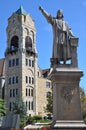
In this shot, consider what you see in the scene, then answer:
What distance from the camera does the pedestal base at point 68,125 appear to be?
1095cm

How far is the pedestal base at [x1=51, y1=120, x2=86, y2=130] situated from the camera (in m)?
10.9

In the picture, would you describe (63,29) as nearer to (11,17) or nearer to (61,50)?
(61,50)

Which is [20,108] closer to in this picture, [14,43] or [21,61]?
[21,61]

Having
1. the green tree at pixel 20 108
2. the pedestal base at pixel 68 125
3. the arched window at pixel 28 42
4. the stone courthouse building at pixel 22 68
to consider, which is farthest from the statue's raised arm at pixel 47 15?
the arched window at pixel 28 42

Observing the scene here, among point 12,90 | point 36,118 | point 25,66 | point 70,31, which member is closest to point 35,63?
point 25,66

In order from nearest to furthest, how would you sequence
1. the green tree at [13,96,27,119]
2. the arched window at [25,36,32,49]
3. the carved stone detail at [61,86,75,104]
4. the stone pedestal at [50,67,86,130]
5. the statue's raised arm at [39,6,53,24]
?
the stone pedestal at [50,67,86,130] < the carved stone detail at [61,86,75,104] < the statue's raised arm at [39,6,53,24] < the green tree at [13,96,27,119] < the arched window at [25,36,32,49]

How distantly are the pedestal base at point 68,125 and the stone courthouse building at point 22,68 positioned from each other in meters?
67.6

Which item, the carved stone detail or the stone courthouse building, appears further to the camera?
the stone courthouse building

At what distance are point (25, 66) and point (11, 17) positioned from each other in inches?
599

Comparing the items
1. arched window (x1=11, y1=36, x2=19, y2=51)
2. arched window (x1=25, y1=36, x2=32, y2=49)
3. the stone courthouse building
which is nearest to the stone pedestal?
the stone courthouse building

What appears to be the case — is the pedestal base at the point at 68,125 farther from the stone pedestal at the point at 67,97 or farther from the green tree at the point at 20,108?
the green tree at the point at 20,108

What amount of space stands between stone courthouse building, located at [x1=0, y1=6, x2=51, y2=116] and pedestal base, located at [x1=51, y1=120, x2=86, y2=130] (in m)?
Result: 67.6

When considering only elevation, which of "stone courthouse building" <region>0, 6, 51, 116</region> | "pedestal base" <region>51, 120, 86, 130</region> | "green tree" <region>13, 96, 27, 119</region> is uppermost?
"stone courthouse building" <region>0, 6, 51, 116</region>

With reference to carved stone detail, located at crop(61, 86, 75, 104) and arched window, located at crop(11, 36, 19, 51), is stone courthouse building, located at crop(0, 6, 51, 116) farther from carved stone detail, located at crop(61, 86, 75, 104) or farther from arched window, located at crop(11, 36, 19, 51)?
carved stone detail, located at crop(61, 86, 75, 104)
